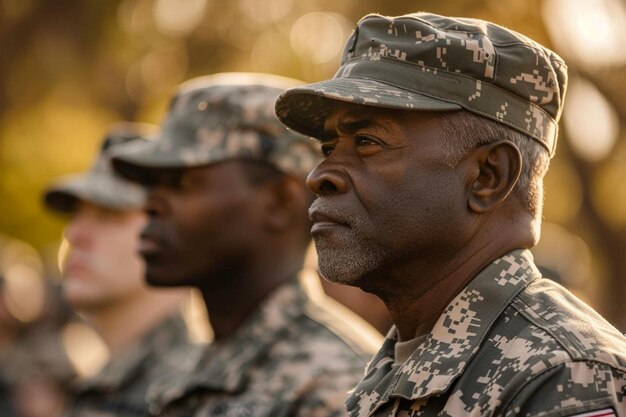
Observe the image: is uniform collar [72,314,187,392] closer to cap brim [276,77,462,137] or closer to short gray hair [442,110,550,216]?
cap brim [276,77,462,137]

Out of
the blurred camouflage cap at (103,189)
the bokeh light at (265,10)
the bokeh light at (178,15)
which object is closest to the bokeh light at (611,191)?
the bokeh light at (265,10)

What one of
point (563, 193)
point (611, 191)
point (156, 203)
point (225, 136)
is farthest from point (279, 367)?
point (563, 193)

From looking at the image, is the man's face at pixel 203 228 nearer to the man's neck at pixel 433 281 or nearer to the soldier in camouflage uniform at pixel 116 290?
the soldier in camouflage uniform at pixel 116 290

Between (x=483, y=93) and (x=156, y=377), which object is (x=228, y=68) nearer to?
(x=156, y=377)

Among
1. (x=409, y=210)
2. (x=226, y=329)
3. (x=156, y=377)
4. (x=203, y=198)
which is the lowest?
(x=156, y=377)

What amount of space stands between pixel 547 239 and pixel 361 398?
Answer: 40.5 ft

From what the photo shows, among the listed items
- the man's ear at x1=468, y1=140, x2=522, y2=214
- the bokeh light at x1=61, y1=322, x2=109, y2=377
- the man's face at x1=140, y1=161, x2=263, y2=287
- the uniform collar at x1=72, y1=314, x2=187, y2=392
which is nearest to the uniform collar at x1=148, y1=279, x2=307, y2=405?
the man's face at x1=140, y1=161, x2=263, y2=287

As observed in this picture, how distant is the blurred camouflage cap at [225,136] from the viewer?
5320 mm

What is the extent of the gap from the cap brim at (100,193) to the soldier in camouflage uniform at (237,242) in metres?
1.81

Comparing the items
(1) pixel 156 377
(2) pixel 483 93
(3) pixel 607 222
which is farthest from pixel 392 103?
(3) pixel 607 222

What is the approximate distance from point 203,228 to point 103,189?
2380 mm

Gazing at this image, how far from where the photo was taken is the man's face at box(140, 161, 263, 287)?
5164mm

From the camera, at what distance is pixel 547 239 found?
50.1ft

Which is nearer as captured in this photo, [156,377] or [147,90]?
[156,377]
